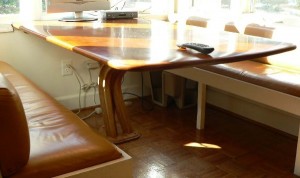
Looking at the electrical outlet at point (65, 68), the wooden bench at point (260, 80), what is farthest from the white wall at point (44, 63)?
the wooden bench at point (260, 80)

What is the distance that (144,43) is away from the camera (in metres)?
1.79

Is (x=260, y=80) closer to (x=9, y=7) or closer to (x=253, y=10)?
(x=253, y=10)

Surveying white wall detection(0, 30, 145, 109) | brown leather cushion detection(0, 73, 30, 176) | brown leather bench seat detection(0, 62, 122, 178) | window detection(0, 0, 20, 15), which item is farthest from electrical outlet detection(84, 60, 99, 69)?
brown leather cushion detection(0, 73, 30, 176)

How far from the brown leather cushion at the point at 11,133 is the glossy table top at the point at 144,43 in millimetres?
379

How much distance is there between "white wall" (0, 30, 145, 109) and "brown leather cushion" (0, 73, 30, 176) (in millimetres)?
1682

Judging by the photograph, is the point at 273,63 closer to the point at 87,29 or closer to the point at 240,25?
the point at 240,25

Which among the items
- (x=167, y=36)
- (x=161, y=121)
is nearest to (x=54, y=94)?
(x=161, y=121)

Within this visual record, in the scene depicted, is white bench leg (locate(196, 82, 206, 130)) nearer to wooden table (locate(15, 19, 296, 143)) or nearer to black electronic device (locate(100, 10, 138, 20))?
wooden table (locate(15, 19, 296, 143))

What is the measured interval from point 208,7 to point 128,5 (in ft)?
2.51

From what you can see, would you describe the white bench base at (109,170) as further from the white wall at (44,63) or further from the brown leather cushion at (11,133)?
the white wall at (44,63)

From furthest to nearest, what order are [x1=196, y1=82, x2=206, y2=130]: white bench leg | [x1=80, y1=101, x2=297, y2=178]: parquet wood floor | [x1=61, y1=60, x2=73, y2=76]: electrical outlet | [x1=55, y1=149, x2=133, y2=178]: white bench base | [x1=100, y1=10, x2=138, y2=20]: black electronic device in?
[x1=61, y1=60, x2=73, y2=76]: electrical outlet, [x1=100, y1=10, x2=138, y2=20]: black electronic device, [x1=196, y1=82, x2=206, y2=130]: white bench leg, [x1=80, y1=101, x2=297, y2=178]: parquet wood floor, [x1=55, y1=149, x2=133, y2=178]: white bench base

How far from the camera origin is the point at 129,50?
1599 mm

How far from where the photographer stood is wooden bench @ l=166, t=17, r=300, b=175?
206 cm

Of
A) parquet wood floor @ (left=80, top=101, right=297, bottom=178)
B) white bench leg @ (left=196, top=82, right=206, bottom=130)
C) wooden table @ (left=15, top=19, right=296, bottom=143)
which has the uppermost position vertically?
wooden table @ (left=15, top=19, right=296, bottom=143)
